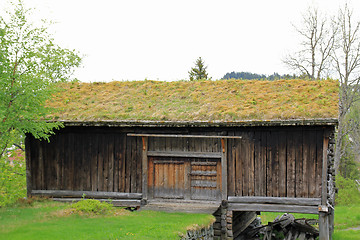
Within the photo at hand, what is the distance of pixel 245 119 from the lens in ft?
45.5

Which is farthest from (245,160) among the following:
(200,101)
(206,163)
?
(200,101)

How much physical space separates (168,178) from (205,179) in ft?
5.15

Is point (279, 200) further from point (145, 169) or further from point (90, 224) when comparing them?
point (90, 224)

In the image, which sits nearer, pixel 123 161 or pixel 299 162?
pixel 299 162

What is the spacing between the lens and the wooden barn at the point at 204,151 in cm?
1382

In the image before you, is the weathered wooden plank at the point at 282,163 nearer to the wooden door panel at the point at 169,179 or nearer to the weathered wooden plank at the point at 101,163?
the wooden door panel at the point at 169,179

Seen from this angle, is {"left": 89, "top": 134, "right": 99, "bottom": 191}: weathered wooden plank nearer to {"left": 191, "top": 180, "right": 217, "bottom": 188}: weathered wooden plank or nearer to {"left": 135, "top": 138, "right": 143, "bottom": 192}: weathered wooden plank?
{"left": 135, "top": 138, "right": 143, "bottom": 192}: weathered wooden plank

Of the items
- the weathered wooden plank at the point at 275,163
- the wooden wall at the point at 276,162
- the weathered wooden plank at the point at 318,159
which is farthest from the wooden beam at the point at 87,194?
the weathered wooden plank at the point at 318,159

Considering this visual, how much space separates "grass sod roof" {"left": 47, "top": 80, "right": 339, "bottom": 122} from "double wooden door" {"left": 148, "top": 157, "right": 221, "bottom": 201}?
6.26 ft

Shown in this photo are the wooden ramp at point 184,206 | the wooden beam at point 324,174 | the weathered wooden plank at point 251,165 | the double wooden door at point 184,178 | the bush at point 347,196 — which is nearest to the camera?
the wooden beam at point 324,174

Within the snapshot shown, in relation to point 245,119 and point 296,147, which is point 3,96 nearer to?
point 245,119

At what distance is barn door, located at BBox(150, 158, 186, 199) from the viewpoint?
15.2 meters

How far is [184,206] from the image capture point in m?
14.6

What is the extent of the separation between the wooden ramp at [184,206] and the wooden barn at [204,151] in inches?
1.6
